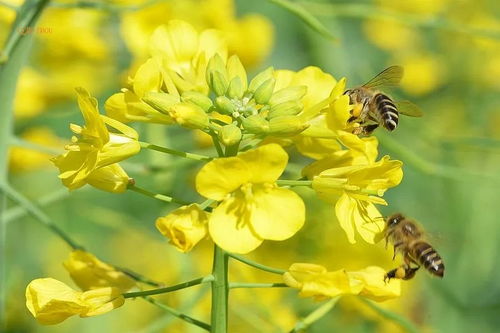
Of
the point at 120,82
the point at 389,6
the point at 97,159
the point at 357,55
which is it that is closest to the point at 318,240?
the point at 120,82

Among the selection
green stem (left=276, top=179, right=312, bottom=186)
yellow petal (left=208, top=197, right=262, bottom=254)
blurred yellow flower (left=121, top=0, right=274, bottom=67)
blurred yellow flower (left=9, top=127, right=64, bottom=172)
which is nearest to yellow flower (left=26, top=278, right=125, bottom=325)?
yellow petal (left=208, top=197, right=262, bottom=254)

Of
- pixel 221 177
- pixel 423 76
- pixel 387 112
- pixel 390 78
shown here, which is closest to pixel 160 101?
pixel 221 177

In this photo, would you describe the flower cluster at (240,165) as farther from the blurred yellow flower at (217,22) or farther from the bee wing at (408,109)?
the blurred yellow flower at (217,22)

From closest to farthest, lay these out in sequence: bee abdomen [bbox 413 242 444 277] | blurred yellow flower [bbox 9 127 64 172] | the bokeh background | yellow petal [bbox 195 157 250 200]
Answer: yellow petal [bbox 195 157 250 200] < bee abdomen [bbox 413 242 444 277] < the bokeh background < blurred yellow flower [bbox 9 127 64 172]

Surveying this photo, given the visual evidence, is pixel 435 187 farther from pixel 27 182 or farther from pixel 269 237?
pixel 269 237

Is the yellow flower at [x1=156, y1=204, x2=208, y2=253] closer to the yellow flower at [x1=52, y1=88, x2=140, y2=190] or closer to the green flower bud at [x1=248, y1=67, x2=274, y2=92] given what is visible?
Result: the yellow flower at [x1=52, y1=88, x2=140, y2=190]

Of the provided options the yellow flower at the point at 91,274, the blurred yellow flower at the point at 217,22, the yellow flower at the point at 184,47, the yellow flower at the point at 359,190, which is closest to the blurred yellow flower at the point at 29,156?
the blurred yellow flower at the point at 217,22
